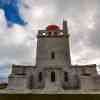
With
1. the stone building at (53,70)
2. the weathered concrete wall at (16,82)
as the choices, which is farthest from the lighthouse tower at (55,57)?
the weathered concrete wall at (16,82)

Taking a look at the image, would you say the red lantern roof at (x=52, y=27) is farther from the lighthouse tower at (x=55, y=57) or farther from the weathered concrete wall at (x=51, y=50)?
the weathered concrete wall at (x=51, y=50)

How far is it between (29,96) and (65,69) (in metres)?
30.5

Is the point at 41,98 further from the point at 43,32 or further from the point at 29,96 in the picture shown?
the point at 43,32

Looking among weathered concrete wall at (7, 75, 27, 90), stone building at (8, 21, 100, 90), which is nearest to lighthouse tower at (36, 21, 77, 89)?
stone building at (8, 21, 100, 90)

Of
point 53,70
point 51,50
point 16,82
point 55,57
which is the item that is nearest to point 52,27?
point 51,50

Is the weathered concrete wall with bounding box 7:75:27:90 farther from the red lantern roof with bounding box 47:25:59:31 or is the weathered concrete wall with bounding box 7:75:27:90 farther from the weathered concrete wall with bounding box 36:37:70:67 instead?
the red lantern roof with bounding box 47:25:59:31

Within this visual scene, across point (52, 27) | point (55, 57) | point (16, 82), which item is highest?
point (52, 27)

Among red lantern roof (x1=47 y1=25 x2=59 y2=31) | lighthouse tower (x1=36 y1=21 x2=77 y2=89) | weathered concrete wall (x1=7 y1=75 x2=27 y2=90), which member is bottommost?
weathered concrete wall (x1=7 y1=75 x2=27 y2=90)

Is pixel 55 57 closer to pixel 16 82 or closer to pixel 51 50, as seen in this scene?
pixel 51 50

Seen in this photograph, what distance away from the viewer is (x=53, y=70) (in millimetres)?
29000

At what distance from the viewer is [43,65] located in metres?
32.1

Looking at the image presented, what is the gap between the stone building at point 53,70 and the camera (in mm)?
28594

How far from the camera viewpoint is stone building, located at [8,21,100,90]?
28.6m

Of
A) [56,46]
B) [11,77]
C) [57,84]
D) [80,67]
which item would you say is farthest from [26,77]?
[80,67]
